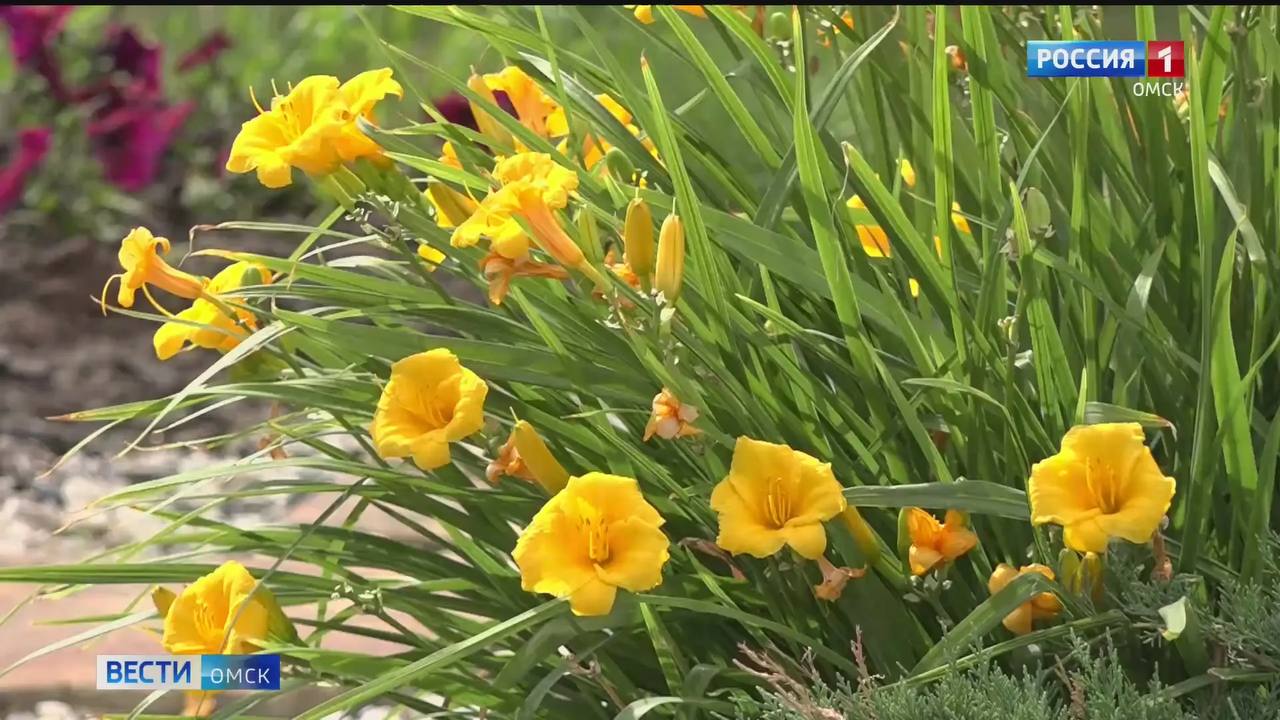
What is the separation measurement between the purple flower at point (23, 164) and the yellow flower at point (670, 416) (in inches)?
142

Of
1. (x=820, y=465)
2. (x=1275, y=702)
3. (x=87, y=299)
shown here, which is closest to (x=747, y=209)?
(x=820, y=465)

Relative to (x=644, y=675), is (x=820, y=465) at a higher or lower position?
higher

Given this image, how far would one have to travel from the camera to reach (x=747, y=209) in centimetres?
158

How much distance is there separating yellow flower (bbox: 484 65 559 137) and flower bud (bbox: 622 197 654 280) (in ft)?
1.55

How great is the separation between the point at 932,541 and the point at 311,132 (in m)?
0.63

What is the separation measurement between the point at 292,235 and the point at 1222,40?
3489 millimetres

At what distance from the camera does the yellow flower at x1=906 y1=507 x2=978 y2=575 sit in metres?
1.30

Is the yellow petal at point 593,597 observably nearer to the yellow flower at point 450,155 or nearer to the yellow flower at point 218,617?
the yellow flower at point 218,617

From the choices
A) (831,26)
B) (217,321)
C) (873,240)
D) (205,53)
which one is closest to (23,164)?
(205,53)

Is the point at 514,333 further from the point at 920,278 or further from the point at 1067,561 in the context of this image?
the point at 1067,561

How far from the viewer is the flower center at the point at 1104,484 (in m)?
1.18

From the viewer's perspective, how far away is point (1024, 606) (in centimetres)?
128

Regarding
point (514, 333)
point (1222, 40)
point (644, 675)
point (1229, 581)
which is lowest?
point (644, 675)

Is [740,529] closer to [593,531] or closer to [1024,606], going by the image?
[593,531]
